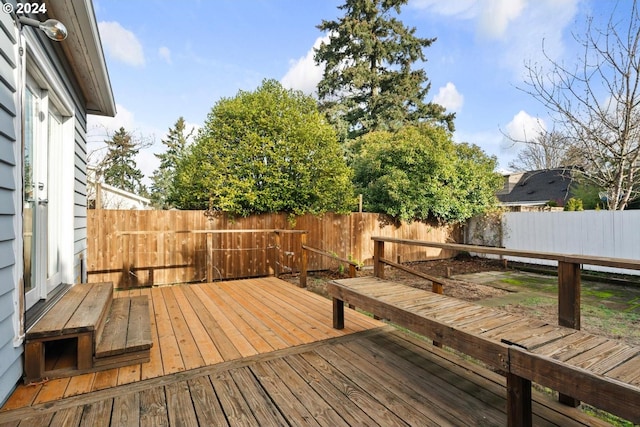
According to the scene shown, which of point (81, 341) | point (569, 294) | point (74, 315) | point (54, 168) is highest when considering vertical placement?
point (54, 168)

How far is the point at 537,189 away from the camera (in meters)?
17.7

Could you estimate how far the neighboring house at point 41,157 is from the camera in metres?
1.79

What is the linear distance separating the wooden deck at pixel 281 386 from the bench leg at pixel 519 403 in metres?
0.19

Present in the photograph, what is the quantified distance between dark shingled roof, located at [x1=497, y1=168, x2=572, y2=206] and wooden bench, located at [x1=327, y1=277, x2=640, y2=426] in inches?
649

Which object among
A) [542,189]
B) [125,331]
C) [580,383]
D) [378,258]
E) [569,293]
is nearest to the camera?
[580,383]

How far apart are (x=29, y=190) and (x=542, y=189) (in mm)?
20880

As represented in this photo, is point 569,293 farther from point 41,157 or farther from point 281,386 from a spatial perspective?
point 41,157

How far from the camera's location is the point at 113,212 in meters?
5.85

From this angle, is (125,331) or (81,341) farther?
(125,331)

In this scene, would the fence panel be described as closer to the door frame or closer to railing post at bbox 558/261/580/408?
railing post at bbox 558/261/580/408

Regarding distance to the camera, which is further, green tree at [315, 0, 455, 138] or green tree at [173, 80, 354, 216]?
green tree at [315, 0, 455, 138]

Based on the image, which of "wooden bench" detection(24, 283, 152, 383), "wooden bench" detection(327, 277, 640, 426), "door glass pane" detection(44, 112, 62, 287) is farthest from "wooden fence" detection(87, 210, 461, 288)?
"wooden bench" detection(327, 277, 640, 426)

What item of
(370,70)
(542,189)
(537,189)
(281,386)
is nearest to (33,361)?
(281,386)

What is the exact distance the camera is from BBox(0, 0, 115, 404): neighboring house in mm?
1795
